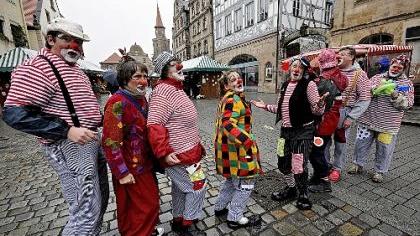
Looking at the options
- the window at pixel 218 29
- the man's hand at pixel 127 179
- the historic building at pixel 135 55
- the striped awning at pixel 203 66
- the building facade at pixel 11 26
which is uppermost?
the historic building at pixel 135 55

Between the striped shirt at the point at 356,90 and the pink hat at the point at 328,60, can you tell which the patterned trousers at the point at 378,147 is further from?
the pink hat at the point at 328,60

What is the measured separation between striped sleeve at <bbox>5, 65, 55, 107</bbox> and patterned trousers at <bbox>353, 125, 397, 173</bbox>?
4096 millimetres

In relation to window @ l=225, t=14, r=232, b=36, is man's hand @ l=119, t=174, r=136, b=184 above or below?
below

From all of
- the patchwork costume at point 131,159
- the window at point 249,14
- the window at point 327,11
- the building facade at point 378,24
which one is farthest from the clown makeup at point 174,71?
the window at point 327,11

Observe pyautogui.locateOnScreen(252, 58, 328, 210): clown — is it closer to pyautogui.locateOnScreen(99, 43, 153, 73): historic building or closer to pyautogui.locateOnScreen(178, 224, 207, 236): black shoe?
pyautogui.locateOnScreen(178, 224, 207, 236): black shoe

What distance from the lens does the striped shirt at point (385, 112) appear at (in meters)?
3.48

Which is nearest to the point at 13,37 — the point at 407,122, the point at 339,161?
the point at 339,161

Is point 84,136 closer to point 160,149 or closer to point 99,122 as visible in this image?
point 99,122

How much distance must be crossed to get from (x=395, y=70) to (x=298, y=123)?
1.90 meters

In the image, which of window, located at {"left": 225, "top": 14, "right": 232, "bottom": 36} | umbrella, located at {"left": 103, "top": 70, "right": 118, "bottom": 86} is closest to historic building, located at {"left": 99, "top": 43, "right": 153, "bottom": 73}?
window, located at {"left": 225, "top": 14, "right": 232, "bottom": 36}

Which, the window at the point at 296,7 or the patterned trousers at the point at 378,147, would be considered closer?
the patterned trousers at the point at 378,147

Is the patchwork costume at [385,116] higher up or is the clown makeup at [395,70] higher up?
the clown makeup at [395,70]

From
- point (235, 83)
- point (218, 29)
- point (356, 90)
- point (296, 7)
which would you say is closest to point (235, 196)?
point (235, 83)

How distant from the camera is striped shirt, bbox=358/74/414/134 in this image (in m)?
3.48
